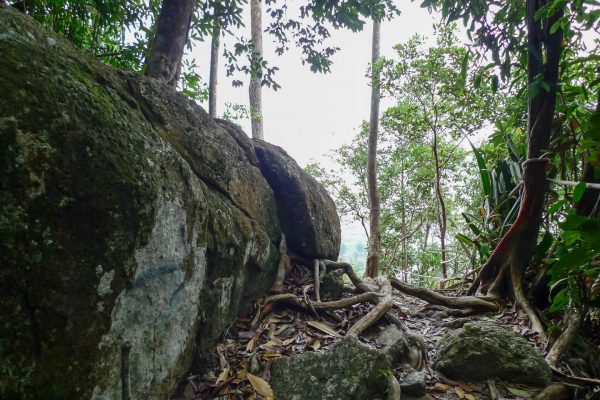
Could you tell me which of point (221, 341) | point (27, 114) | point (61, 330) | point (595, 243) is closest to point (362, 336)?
point (221, 341)

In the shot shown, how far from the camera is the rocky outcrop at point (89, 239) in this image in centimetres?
136

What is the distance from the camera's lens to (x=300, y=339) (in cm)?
298

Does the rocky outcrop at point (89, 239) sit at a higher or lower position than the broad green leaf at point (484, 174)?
lower

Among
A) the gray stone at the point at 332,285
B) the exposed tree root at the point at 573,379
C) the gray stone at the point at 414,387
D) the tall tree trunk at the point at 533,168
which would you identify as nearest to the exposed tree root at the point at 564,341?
the exposed tree root at the point at 573,379

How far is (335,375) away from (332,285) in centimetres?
162

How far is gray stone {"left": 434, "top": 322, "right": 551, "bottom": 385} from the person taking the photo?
2.40 metres

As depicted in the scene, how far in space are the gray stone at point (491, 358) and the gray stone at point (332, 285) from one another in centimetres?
133

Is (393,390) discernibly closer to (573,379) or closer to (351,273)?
(573,379)

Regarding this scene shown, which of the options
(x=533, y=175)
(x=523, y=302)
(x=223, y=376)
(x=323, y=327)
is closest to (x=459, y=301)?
(x=523, y=302)

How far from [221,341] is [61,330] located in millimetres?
1443

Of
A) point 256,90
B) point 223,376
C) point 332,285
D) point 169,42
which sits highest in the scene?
point 256,90

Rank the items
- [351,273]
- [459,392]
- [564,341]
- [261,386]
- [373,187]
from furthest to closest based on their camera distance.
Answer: [373,187] → [351,273] → [564,341] → [459,392] → [261,386]

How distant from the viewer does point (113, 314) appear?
1.64m

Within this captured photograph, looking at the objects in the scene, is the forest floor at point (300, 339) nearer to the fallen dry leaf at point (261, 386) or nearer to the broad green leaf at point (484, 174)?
the fallen dry leaf at point (261, 386)
